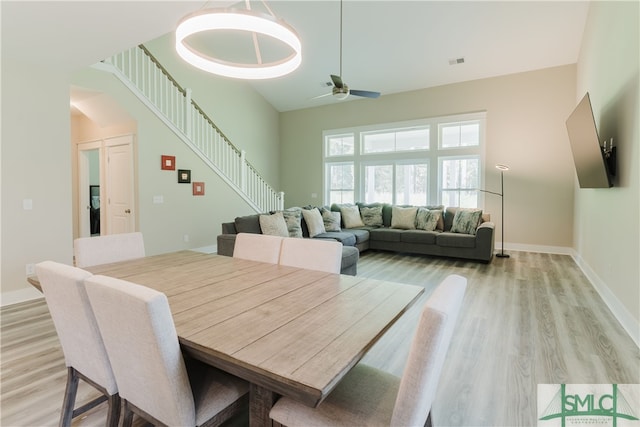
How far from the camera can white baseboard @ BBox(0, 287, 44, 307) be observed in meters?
3.45

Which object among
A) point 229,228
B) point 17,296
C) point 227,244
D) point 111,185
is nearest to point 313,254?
point 227,244

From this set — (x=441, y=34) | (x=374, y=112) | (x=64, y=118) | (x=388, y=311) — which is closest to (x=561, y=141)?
(x=441, y=34)

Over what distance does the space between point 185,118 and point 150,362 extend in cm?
560

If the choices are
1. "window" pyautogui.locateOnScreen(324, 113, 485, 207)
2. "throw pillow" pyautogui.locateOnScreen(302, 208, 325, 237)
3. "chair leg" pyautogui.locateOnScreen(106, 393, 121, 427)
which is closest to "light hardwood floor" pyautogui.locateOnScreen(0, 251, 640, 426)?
"chair leg" pyautogui.locateOnScreen(106, 393, 121, 427)

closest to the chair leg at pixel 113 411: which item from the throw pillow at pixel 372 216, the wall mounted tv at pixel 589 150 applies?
the wall mounted tv at pixel 589 150

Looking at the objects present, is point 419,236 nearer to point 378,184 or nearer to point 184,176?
point 378,184

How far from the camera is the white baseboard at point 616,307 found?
2629 mm

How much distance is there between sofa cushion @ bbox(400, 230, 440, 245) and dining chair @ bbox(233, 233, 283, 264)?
13.5 ft

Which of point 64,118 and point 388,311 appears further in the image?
point 64,118

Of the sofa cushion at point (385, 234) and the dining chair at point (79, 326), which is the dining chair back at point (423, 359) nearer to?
the dining chair at point (79, 326)

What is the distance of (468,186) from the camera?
268 inches

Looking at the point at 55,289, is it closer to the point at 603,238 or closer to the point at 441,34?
the point at 603,238

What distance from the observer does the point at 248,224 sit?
4.60 meters

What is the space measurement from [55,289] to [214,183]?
5068 millimetres
